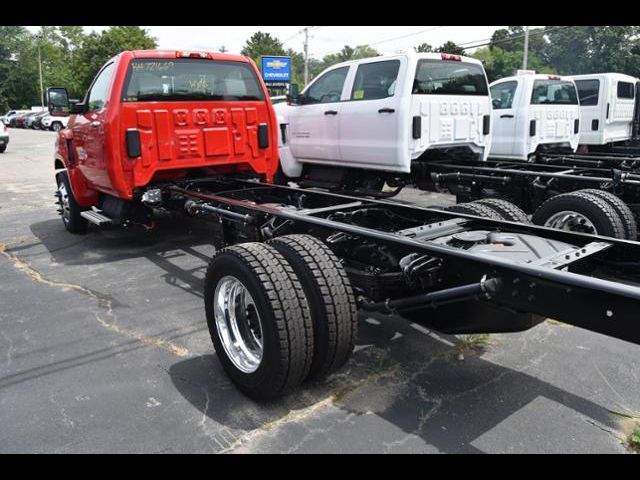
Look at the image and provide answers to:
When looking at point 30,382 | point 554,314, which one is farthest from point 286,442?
point 30,382

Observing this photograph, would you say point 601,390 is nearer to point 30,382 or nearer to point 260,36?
point 30,382

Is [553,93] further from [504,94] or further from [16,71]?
[16,71]

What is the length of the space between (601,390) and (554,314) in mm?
1219

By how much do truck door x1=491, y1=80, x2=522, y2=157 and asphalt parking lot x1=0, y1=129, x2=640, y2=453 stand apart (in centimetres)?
625

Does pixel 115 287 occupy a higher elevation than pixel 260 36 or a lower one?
lower

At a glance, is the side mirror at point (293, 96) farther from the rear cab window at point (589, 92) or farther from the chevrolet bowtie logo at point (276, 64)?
the chevrolet bowtie logo at point (276, 64)

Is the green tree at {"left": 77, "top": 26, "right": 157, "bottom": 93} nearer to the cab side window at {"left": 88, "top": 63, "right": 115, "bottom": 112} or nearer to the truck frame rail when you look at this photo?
the cab side window at {"left": 88, "top": 63, "right": 115, "bottom": 112}

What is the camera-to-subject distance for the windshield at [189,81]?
19.3 feet

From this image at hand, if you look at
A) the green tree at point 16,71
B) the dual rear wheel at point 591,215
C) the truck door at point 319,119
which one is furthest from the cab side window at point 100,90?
the green tree at point 16,71

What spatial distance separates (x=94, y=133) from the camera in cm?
618

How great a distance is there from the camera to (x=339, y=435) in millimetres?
2875

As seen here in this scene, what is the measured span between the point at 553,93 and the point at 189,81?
23.2 feet

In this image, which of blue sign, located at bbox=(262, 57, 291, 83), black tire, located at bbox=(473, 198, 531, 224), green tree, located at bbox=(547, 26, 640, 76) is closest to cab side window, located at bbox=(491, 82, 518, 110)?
black tire, located at bbox=(473, 198, 531, 224)

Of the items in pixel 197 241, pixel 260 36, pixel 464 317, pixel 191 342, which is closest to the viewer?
pixel 464 317
